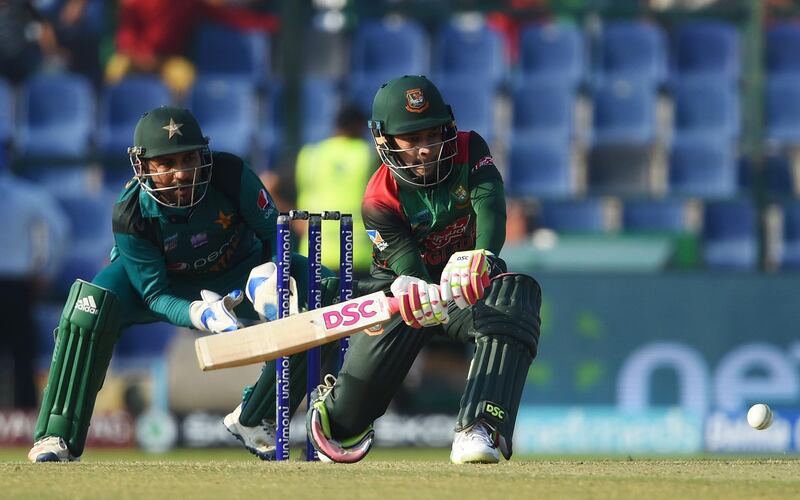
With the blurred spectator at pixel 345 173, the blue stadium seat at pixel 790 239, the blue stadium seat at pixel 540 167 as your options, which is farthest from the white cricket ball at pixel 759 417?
the blue stadium seat at pixel 540 167

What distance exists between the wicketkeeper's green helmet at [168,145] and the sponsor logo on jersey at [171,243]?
5.8 inches

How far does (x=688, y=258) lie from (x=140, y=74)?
4780mm

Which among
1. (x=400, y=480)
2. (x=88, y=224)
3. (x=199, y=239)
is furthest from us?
(x=88, y=224)

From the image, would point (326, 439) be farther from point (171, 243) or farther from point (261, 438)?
point (171, 243)

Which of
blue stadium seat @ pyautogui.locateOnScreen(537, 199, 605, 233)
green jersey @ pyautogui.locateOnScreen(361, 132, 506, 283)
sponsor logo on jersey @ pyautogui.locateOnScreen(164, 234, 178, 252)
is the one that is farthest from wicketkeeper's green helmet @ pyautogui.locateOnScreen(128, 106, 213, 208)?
blue stadium seat @ pyautogui.locateOnScreen(537, 199, 605, 233)

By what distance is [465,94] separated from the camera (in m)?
11.6

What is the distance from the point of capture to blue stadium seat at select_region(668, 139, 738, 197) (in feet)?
36.8

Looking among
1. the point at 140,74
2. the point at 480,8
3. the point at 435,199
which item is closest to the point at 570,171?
the point at 480,8

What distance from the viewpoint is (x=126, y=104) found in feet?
38.5

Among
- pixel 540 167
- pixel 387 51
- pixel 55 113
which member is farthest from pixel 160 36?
pixel 540 167

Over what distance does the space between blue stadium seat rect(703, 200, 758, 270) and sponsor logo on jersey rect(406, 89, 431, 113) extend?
19.8ft

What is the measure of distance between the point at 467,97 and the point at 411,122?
21.6 ft

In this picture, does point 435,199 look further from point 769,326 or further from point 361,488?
point 769,326

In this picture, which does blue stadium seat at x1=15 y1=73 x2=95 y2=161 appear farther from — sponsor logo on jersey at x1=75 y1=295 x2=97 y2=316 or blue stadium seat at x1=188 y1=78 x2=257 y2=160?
sponsor logo on jersey at x1=75 y1=295 x2=97 y2=316
